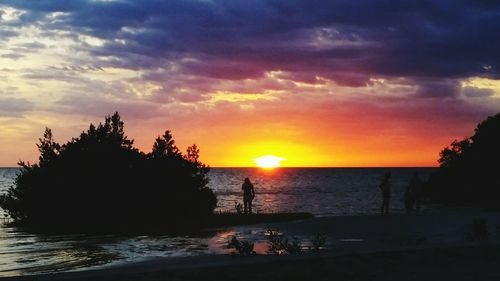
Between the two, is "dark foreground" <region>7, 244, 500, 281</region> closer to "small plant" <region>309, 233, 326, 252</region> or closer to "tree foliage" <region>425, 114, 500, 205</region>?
"small plant" <region>309, 233, 326, 252</region>

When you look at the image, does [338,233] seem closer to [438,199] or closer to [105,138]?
[105,138]

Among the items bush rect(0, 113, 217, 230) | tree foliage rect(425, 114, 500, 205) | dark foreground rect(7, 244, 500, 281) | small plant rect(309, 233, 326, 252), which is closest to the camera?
dark foreground rect(7, 244, 500, 281)

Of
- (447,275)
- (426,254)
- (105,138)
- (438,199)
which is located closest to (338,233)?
(426,254)

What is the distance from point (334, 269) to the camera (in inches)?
384

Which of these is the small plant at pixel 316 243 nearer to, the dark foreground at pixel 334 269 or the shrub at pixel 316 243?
the shrub at pixel 316 243

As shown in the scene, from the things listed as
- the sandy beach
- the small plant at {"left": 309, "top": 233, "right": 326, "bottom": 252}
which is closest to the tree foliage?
the small plant at {"left": 309, "top": 233, "right": 326, "bottom": 252}

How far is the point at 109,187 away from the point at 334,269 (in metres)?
25.3

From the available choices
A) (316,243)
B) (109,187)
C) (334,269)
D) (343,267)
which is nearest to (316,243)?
(316,243)

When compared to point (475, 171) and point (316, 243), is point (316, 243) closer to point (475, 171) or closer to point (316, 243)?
point (316, 243)

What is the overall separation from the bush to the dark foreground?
71.7 ft

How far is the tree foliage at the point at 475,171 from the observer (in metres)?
55.6

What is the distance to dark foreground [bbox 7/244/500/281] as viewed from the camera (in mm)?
9109

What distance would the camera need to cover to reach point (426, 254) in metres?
10.9

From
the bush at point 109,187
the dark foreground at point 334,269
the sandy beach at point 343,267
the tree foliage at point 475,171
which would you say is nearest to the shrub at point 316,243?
the sandy beach at point 343,267
